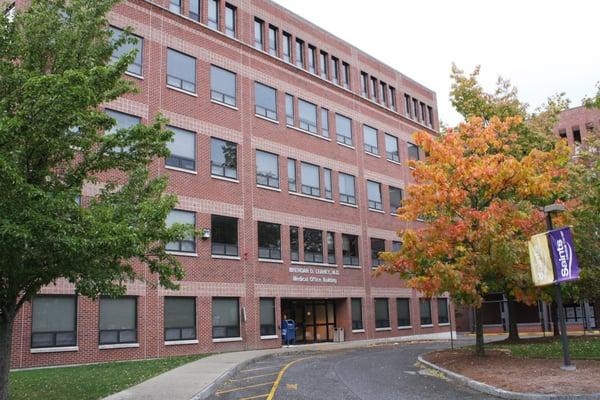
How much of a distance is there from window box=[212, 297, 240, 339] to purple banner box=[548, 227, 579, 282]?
1621 cm

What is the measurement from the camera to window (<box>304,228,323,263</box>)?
32.8 m

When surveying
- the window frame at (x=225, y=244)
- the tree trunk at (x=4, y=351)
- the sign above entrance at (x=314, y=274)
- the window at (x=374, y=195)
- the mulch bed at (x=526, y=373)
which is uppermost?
the window at (x=374, y=195)

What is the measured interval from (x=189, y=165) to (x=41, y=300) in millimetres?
8680

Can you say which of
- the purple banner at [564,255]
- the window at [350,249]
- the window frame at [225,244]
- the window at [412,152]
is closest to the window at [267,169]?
the window frame at [225,244]

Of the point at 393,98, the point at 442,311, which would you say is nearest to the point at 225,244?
the point at 393,98

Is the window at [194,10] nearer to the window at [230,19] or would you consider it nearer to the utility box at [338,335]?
the window at [230,19]

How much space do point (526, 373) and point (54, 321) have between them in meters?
16.2

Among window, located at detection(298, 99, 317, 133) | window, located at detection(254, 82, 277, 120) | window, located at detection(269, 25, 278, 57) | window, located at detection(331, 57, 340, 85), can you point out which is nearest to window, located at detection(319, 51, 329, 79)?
window, located at detection(331, 57, 340, 85)

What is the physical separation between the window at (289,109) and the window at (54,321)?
1560 cm

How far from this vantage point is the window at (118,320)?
76.7ft

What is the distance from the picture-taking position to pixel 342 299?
34688mm

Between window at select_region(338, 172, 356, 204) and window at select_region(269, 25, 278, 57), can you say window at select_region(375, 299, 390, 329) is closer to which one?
window at select_region(338, 172, 356, 204)

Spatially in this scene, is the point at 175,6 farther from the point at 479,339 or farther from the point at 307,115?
the point at 479,339

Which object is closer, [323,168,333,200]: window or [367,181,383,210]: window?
[323,168,333,200]: window
